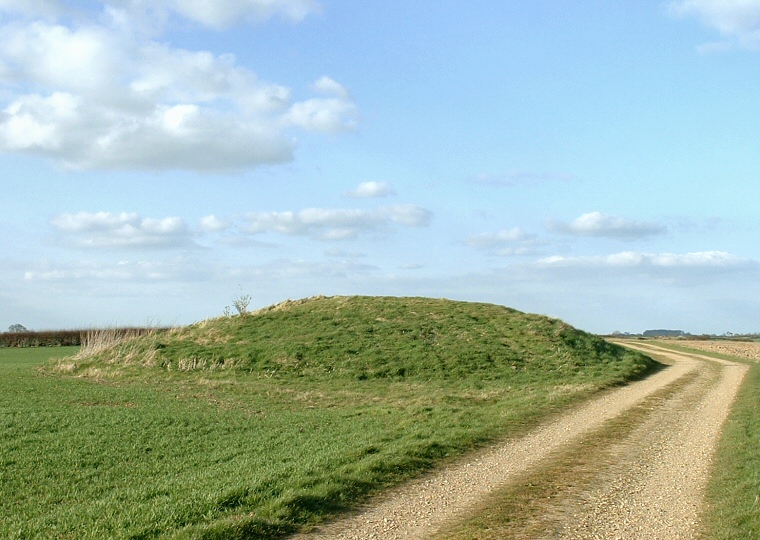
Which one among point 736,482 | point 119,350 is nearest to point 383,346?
point 119,350

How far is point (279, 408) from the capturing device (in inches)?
795

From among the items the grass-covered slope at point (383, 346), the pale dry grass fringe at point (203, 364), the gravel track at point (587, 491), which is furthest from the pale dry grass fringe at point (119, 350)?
the gravel track at point (587, 491)

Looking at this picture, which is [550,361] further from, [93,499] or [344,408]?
[93,499]

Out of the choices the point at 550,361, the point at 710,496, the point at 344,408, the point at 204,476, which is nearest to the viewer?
the point at 710,496

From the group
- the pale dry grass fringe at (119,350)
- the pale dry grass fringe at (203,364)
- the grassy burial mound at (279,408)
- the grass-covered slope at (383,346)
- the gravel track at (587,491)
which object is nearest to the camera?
the gravel track at (587,491)

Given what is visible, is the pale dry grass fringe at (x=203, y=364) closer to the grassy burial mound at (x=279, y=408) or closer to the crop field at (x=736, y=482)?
the grassy burial mound at (x=279, y=408)

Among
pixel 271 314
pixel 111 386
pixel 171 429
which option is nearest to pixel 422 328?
pixel 271 314

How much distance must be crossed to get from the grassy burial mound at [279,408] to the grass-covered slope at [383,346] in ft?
0.42

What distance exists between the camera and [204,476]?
10617 millimetres

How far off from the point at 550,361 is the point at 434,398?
11113 millimetres

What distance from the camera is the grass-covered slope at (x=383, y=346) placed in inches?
1150

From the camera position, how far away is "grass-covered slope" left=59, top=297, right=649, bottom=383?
1150 inches

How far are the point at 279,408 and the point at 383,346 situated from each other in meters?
12.4

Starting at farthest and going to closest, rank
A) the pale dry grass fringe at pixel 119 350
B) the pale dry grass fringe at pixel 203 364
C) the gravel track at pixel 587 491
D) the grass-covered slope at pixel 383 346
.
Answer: the pale dry grass fringe at pixel 119 350 < the pale dry grass fringe at pixel 203 364 < the grass-covered slope at pixel 383 346 < the gravel track at pixel 587 491
